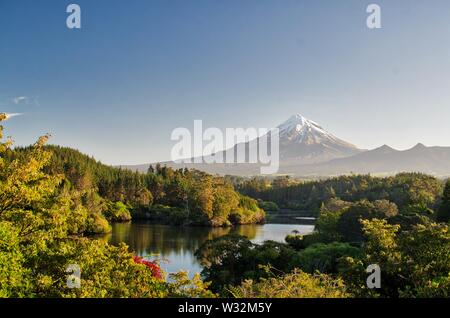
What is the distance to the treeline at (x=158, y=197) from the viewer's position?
4538cm

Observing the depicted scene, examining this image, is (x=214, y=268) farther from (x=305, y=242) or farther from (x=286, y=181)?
(x=286, y=181)

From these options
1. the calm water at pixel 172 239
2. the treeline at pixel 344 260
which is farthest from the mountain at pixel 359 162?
the treeline at pixel 344 260

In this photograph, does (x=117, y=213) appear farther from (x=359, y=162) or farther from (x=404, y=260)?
(x=359, y=162)

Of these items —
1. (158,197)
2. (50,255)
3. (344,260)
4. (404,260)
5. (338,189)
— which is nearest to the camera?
(50,255)

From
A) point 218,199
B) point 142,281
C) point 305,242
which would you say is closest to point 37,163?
point 142,281

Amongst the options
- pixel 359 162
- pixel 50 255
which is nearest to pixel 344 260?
pixel 50 255

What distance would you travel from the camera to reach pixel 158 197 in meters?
56.7

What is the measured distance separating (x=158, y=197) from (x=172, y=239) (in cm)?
2507

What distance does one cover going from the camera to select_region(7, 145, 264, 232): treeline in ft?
149

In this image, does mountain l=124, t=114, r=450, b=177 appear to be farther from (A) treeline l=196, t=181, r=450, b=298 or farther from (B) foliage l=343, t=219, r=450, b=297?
(B) foliage l=343, t=219, r=450, b=297

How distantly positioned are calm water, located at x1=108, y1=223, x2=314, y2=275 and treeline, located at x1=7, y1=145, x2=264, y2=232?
3.96 m

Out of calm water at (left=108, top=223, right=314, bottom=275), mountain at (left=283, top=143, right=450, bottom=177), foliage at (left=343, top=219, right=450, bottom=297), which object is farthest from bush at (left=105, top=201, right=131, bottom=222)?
mountain at (left=283, top=143, right=450, bottom=177)

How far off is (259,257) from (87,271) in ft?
33.1
